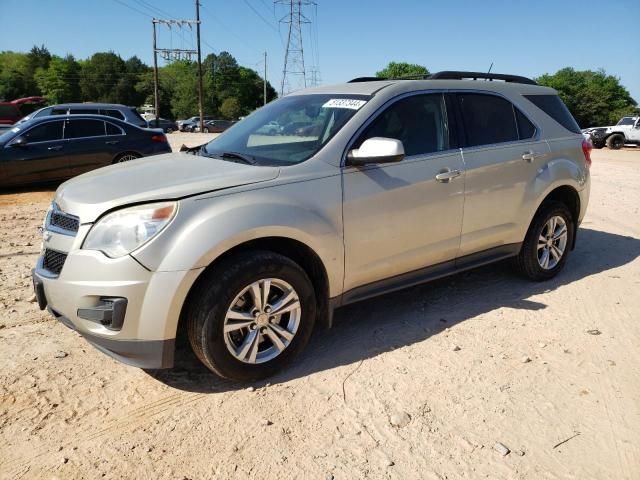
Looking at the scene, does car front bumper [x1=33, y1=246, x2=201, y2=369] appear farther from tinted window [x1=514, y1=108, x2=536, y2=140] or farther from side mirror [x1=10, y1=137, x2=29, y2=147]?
side mirror [x1=10, y1=137, x2=29, y2=147]

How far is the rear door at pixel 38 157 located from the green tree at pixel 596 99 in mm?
60716

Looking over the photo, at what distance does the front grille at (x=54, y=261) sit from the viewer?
9.52 ft

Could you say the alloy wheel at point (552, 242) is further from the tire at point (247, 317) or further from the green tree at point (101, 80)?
the green tree at point (101, 80)

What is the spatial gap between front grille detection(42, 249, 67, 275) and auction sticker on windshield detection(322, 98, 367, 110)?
79.8 inches

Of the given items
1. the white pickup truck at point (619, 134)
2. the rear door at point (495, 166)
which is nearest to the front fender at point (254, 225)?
the rear door at point (495, 166)

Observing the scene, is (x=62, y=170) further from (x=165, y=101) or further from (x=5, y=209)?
(x=165, y=101)

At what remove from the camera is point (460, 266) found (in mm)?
4168

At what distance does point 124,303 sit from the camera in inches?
106

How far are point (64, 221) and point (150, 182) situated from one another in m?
0.55

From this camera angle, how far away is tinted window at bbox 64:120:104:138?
10227mm

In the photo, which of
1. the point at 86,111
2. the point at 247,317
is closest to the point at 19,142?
the point at 86,111

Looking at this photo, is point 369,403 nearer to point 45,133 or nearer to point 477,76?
point 477,76

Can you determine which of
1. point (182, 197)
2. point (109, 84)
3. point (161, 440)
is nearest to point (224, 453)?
point (161, 440)

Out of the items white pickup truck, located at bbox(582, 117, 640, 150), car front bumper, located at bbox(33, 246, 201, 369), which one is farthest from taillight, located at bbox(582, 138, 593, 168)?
white pickup truck, located at bbox(582, 117, 640, 150)
